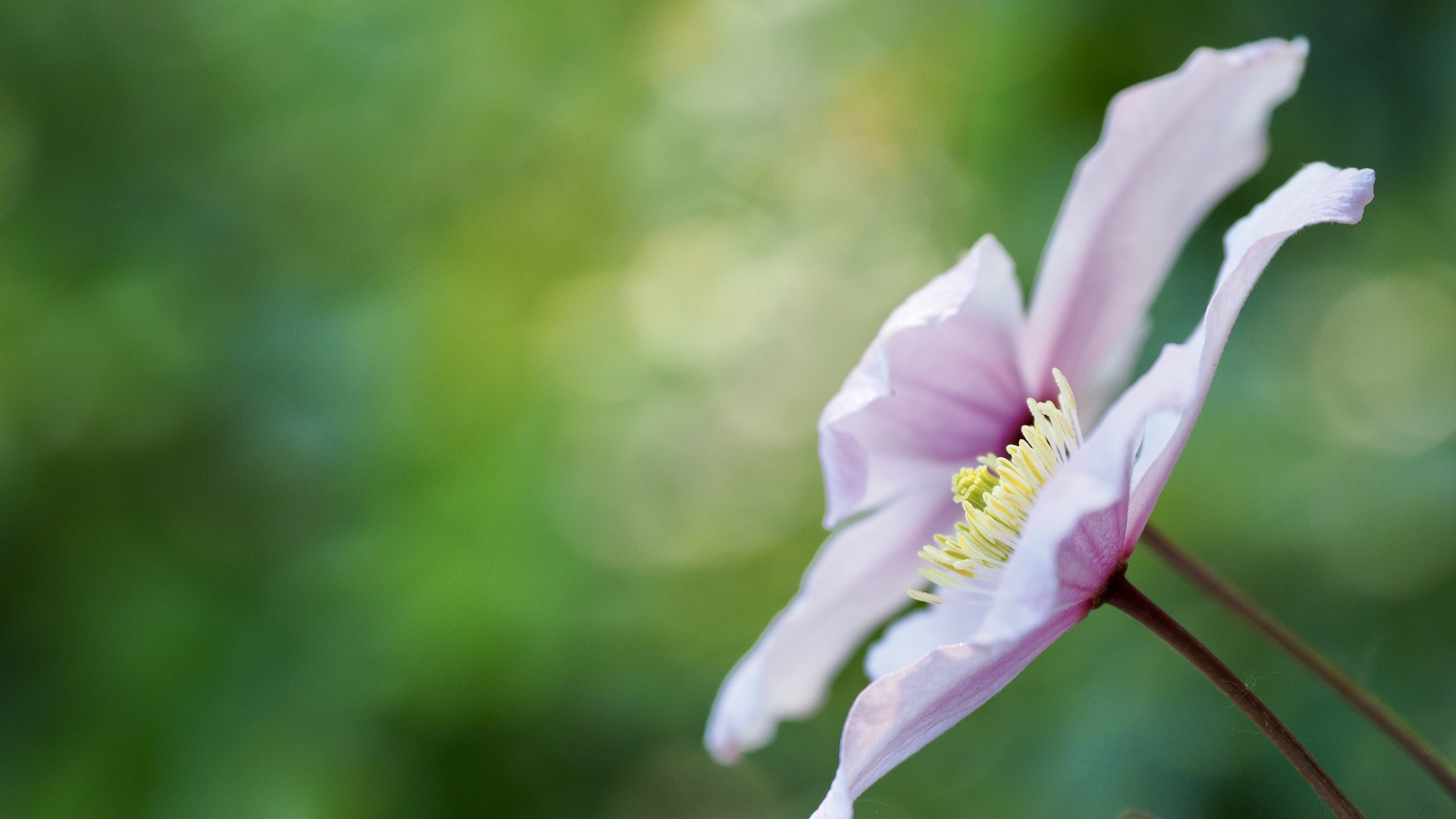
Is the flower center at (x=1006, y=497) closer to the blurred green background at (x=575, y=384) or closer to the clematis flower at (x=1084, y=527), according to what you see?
the clematis flower at (x=1084, y=527)

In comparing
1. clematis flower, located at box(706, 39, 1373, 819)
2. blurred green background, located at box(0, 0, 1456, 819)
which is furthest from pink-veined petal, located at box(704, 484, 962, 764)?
blurred green background, located at box(0, 0, 1456, 819)

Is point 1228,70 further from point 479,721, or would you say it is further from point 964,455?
point 479,721

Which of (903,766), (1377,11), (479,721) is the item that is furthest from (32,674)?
(1377,11)

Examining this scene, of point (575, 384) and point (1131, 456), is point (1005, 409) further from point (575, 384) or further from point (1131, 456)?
point (575, 384)

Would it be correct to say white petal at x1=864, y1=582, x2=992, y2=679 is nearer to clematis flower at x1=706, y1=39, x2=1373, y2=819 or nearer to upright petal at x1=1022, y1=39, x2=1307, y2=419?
clematis flower at x1=706, y1=39, x2=1373, y2=819

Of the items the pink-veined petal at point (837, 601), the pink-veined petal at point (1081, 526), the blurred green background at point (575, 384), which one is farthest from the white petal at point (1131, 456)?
the blurred green background at point (575, 384)

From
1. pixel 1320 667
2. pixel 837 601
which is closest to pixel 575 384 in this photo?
pixel 837 601
